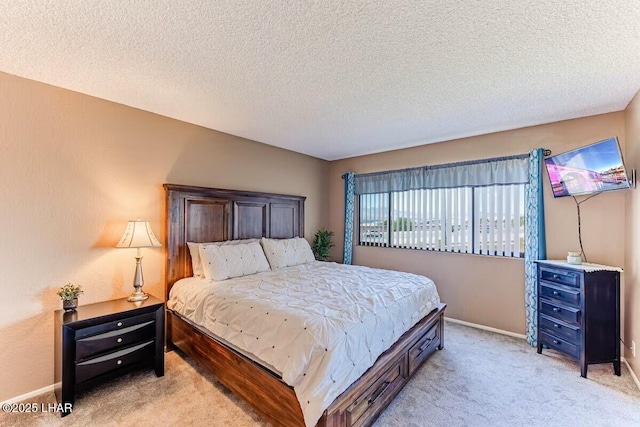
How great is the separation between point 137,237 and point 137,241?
40mm

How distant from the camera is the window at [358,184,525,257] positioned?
3625 millimetres

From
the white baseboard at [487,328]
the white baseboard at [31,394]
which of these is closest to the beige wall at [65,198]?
the white baseboard at [31,394]

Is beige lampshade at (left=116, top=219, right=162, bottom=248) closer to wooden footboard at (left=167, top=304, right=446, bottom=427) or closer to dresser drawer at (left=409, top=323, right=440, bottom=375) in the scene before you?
wooden footboard at (left=167, top=304, right=446, bottom=427)

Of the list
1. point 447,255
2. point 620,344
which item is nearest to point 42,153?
point 447,255

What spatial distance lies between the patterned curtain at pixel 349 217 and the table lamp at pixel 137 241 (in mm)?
3208

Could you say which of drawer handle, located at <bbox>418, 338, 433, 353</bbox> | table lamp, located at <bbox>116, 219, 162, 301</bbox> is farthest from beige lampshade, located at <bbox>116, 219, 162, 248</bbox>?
drawer handle, located at <bbox>418, 338, 433, 353</bbox>

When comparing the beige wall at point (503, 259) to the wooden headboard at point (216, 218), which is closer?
the beige wall at point (503, 259)

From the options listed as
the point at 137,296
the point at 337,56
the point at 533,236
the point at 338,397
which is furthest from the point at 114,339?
the point at 533,236

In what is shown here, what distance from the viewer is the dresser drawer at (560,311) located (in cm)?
266

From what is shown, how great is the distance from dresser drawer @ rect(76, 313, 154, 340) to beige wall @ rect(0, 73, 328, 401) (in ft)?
1.83

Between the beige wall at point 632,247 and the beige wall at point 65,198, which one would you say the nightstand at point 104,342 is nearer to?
the beige wall at point 65,198

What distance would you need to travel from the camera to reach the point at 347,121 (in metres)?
3.36

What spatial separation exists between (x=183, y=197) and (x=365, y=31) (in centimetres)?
266

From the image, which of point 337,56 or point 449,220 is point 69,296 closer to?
point 337,56
